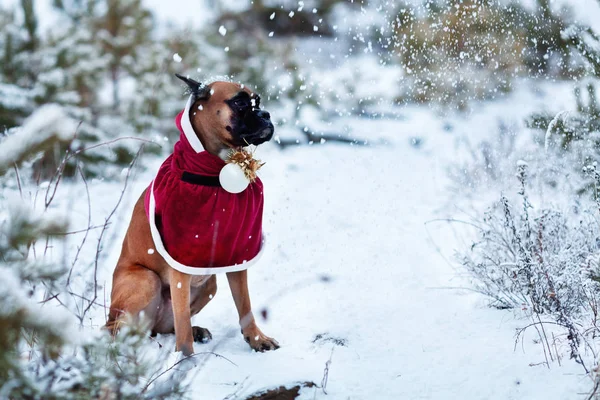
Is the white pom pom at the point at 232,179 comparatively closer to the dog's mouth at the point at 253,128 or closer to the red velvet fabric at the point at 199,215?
the red velvet fabric at the point at 199,215

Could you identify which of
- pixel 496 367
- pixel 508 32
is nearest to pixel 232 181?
pixel 496 367

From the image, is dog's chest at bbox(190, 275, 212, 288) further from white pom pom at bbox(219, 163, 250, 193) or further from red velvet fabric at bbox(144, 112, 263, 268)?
white pom pom at bbox(219, 163, 250, 193)

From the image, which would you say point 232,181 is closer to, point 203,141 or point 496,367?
point 203,141

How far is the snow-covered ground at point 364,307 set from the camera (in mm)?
2861

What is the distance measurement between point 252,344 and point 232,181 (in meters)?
0.89

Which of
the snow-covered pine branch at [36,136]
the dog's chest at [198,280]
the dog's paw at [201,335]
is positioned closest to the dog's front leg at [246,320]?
the dog's chest at [198,280]

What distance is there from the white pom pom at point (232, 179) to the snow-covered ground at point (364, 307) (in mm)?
466

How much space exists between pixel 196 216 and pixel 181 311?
0.49m

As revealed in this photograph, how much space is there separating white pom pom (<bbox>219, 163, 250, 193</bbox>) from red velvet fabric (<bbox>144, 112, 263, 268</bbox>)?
6 cm

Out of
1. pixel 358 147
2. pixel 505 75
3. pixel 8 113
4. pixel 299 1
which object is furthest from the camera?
pixel 299 1

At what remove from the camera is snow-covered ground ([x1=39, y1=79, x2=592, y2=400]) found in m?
2.86

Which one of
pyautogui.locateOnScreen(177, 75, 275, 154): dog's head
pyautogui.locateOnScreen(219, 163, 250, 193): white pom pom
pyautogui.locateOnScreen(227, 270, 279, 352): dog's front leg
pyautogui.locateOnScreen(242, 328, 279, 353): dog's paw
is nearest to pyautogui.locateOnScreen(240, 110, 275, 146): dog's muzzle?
pyautogui.locateOnScreen(177, 75, 275, 154): dog's head

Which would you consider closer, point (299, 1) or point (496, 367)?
point (496, 367)

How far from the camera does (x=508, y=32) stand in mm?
10156
